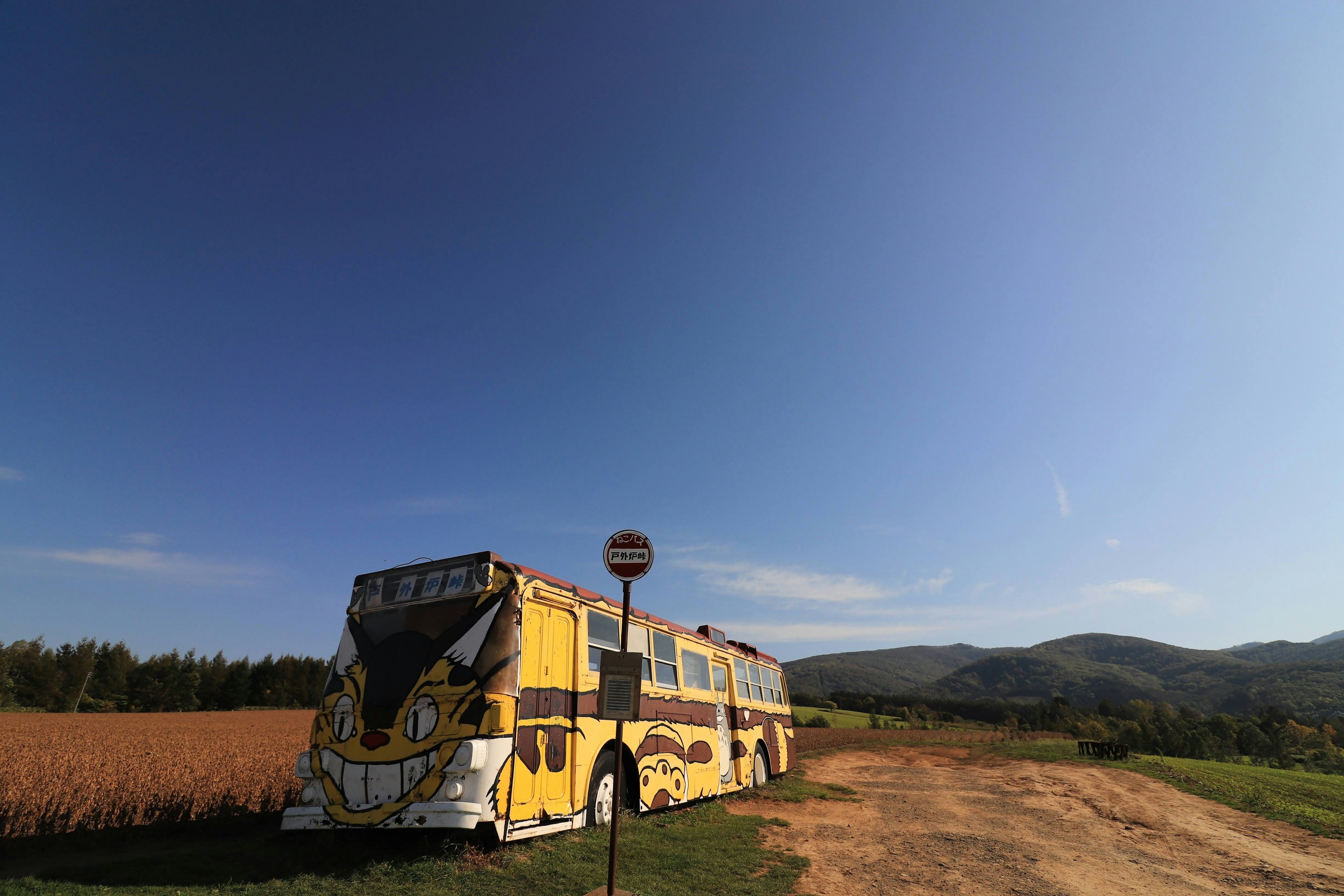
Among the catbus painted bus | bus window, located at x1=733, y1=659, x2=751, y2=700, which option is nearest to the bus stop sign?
the catbus painted bus

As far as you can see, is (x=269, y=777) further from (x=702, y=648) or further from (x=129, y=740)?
(x=129, y=740)

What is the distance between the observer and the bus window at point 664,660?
10.3 metres

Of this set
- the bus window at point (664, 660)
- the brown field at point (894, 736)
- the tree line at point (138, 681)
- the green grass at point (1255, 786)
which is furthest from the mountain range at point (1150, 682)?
the bus window at point (664, 660)

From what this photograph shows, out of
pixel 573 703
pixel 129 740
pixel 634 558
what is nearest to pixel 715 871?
pixel 573 703

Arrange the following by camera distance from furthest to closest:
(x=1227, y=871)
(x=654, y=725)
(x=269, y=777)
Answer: (x=269, y=777), (x=654, y=725), (x=1227, y=871)

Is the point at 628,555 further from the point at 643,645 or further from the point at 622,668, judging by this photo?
the point at 643,645

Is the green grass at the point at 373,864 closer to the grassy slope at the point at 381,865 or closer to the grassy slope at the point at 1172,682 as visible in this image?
the grassy slope at the point at 381,865

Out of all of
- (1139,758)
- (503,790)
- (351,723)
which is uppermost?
(351,723)

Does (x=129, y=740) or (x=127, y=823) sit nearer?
(x=127, y=823)

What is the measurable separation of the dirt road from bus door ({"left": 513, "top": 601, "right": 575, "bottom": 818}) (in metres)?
3.05

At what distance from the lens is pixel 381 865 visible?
604 cm

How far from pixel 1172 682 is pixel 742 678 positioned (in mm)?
213162

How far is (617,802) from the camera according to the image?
178 inches

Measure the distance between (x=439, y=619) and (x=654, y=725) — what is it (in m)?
4.53
